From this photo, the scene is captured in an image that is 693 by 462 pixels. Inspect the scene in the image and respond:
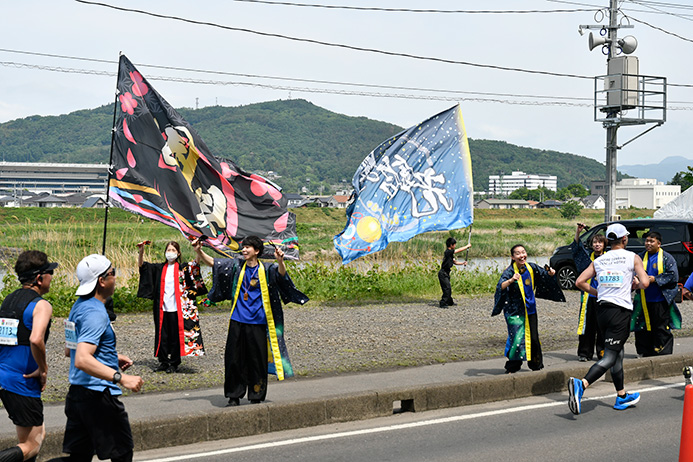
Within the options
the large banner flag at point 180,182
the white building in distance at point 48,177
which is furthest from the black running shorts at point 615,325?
the white building in distance at point 48,177

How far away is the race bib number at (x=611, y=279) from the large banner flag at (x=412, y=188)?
24.8 feet

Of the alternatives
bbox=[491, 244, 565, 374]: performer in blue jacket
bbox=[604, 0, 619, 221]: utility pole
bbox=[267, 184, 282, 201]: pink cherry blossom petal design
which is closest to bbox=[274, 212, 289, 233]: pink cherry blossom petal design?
bbox=[267, 184, 282, 201]: pink cherry blossom petal design

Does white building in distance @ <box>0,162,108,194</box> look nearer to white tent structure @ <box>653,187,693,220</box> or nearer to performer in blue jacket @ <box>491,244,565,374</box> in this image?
white tent structure @ <box>653,187,693,220</box>

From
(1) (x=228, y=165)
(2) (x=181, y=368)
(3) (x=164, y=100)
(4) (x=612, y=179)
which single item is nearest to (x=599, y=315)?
(2) (x=181, y=368)

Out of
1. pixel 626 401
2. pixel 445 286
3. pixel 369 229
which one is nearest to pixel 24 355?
pixel 626 401

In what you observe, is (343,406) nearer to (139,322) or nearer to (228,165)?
(228,165)

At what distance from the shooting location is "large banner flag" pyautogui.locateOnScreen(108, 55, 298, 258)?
36.2ft

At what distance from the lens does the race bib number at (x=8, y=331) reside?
4938 mm

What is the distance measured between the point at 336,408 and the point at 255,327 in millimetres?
1119

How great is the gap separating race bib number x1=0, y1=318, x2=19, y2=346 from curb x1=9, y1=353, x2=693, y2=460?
151 cm

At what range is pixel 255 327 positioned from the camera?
24.4 feet

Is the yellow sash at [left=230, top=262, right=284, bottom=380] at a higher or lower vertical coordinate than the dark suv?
lower

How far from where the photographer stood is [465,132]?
634 inches

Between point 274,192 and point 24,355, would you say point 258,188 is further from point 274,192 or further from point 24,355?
point 24,355
